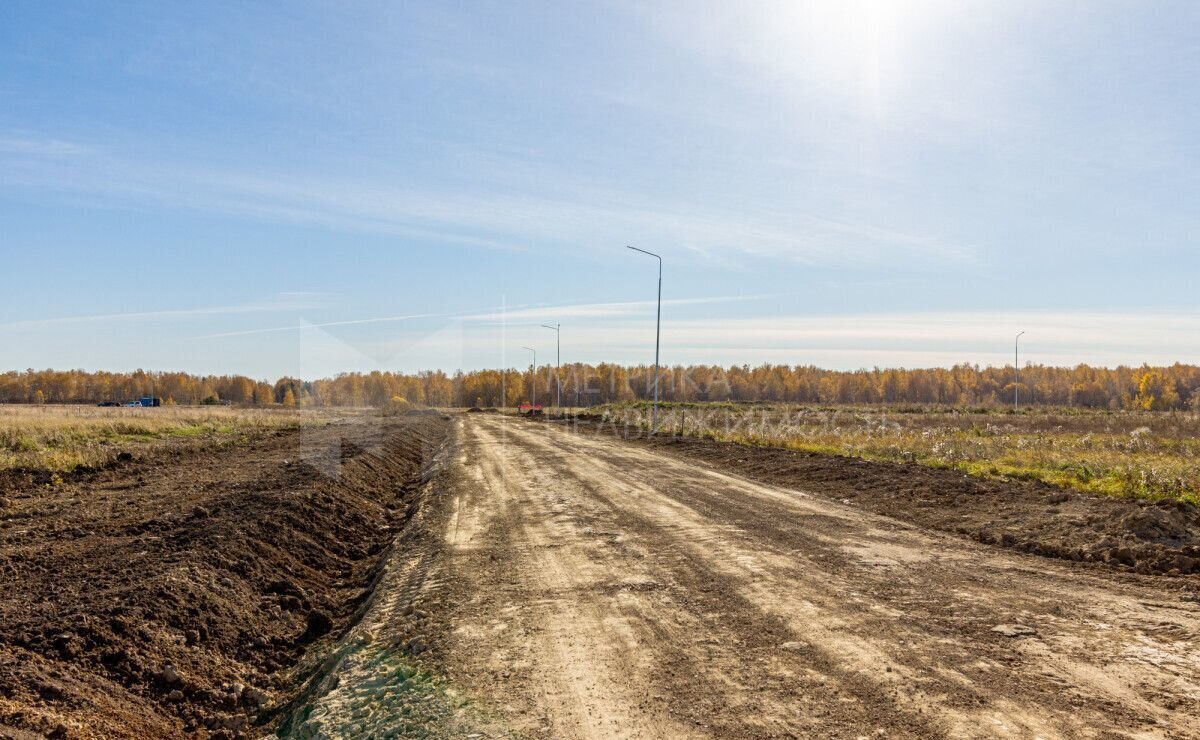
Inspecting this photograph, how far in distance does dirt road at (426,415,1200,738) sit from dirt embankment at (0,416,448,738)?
170cm

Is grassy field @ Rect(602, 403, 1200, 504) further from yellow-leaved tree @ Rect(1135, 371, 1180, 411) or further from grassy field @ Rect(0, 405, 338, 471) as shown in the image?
yellow-leaved tree @ Rect(1135, 371, 1180, 411)

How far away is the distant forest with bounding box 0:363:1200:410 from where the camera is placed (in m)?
134

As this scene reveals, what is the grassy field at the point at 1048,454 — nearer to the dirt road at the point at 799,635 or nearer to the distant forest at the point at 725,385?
the dirt road at the point at 799,635

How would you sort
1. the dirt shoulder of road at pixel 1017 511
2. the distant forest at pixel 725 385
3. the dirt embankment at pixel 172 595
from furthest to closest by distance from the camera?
the distant forest at pixel 725 385 < the dirt shoulder of road at pixel 1017 511 < the dirt embankment at pixel 172 595

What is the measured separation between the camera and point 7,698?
5.00 meters

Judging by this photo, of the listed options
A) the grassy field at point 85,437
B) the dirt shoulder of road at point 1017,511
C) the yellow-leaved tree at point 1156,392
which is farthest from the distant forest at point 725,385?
the dirt shoulder of road at point 1017,511

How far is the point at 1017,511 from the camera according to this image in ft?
43.2

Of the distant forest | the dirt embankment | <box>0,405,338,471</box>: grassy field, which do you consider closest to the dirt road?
the dirt embankment

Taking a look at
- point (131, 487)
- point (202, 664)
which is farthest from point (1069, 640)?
point (131, 487)

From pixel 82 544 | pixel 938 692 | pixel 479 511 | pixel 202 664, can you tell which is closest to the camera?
pixel 938 692

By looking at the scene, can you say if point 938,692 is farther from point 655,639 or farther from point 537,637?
point 537,637

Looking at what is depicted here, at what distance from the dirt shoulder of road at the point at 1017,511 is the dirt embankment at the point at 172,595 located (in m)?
9.52

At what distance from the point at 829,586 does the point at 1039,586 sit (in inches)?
98.2

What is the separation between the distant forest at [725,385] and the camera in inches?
5285
